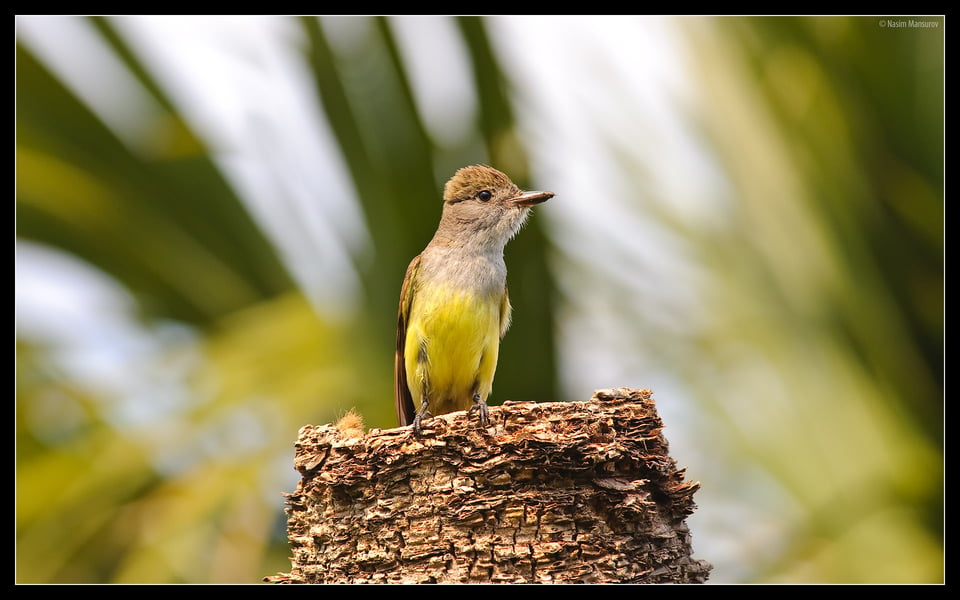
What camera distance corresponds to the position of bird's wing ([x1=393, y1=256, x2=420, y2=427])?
18.8 feet

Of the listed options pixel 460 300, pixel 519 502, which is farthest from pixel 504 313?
pixel 519 502

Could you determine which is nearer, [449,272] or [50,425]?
[449,272]

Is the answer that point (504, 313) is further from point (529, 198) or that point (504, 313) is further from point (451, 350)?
point (529, 198)

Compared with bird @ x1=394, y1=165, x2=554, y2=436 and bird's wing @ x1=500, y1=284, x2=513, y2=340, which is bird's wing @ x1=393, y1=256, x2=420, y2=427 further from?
bird's wing @ x1=500, y1=284, x2=513, y2=340

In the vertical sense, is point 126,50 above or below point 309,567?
above

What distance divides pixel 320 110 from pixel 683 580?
172 inches

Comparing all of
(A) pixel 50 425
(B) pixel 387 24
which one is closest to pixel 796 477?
(B) pixel 387 24

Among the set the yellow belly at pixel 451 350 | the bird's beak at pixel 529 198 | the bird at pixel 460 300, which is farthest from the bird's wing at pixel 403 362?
the bird's beak at pixel 529 198

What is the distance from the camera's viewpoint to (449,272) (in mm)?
5719

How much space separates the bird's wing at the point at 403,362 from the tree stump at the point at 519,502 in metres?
2.12

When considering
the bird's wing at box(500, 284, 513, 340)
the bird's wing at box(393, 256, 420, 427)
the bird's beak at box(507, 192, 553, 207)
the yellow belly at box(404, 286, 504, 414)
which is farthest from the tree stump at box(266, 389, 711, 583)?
the bird's beak at box(507, 192, 553, 207)

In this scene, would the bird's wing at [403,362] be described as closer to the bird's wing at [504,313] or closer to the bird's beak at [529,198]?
the bird's wing at [504,313]

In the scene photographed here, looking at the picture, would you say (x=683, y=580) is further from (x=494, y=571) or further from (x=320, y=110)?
(x=320, y=110)

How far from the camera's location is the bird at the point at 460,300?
214 inches
